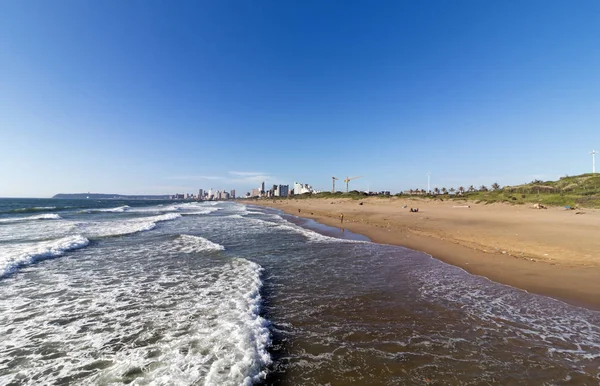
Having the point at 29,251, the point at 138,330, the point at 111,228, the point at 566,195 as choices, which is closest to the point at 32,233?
the point at 111,228

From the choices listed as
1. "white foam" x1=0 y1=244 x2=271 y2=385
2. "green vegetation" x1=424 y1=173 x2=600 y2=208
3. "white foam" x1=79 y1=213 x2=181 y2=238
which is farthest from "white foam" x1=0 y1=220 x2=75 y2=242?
"green vegetation" x1=424 y1=173 x2=600 y2=208

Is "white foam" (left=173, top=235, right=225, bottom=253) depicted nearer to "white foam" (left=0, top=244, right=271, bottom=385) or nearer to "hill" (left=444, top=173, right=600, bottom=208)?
"white foam" (left=0, top=244, right=271, bottom=385)

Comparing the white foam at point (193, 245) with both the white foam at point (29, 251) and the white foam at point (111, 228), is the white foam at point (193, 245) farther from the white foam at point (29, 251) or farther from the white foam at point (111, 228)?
the white foam at point (111, 228)

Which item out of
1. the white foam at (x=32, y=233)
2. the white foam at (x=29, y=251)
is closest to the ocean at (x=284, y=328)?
the white foam at (x=29, y=251)

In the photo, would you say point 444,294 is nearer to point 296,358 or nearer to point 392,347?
point 392,347

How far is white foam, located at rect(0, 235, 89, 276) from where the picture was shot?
11.1 m

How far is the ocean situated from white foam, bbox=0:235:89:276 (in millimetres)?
292

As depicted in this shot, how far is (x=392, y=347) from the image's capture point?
16.5ft

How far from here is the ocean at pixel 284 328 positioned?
172 inches

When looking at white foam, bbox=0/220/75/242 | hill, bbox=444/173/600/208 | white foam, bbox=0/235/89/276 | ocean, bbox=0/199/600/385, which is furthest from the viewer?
hill, bbox=444/173/600/208

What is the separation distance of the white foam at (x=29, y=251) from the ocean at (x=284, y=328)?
292 millimetres

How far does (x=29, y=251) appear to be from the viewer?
13.5m

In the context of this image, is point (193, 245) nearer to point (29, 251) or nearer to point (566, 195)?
point (29, 251)

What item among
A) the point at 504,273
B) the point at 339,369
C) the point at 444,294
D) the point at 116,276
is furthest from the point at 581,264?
the point at 116,276
